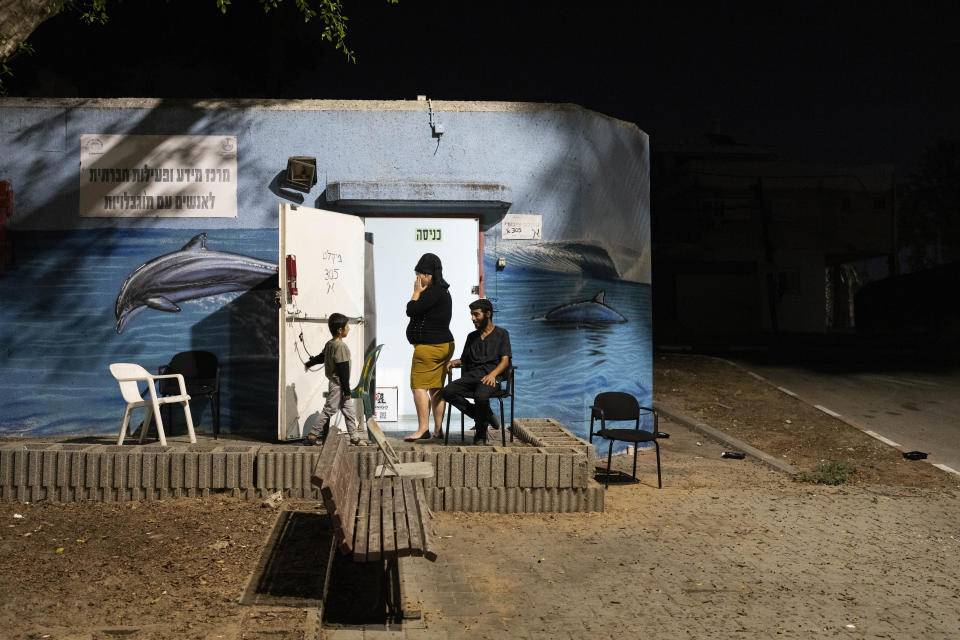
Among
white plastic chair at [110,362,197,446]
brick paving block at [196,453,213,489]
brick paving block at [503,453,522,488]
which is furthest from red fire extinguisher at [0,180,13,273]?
brick paving block at [503,453,522,488]

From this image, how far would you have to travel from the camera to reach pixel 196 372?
9766mm

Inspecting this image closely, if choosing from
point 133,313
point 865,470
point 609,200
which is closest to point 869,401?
point 865,470

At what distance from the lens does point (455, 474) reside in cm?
737

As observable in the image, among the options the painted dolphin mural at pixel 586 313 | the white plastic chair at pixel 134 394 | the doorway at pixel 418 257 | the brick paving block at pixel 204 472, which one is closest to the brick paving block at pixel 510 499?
the brick paving block at pixel 204 472

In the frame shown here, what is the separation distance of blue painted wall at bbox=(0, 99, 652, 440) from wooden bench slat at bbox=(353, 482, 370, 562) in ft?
13.7

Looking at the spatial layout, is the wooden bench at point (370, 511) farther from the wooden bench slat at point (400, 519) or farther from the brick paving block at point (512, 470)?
the brick paving block at point (512, 470)

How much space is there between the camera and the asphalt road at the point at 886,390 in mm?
12016

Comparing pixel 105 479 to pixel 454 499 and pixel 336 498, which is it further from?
pixel 336 498

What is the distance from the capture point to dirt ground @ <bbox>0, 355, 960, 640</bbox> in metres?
4.57

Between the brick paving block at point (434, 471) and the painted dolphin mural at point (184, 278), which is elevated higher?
the painted dolphin mural at point (184, 278)

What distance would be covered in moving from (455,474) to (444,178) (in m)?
4.02

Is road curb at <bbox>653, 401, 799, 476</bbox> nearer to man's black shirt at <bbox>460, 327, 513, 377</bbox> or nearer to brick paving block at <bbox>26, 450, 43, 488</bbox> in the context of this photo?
man's black shirt at <bbox>460, 327, 513, 377</bbox>

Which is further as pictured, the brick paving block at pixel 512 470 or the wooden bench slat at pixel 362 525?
the brick paving block at pixel 512 470

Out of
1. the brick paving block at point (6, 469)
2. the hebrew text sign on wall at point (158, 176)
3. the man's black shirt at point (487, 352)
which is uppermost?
the hebrew text sign on wall at point (158, 176)
